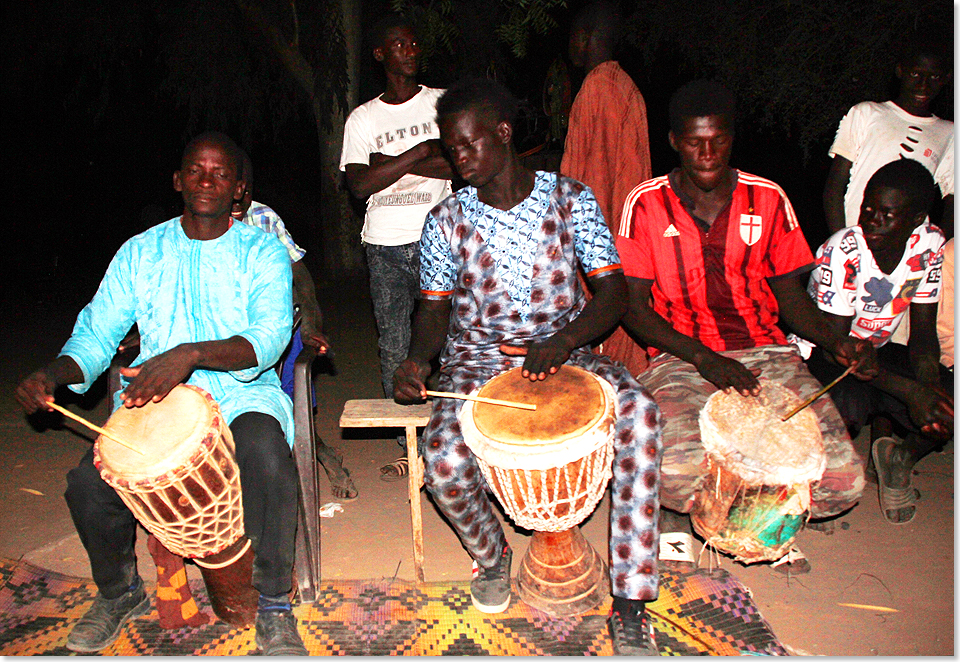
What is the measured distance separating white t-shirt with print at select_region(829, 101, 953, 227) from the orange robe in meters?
1.06

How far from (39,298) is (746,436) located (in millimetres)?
9526

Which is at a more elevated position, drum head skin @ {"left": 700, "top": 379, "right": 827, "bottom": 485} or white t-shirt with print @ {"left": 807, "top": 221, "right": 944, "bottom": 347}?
white t-shirt with print @ {"left": 807, "top": 221, "right": 944, "bottom": 347}

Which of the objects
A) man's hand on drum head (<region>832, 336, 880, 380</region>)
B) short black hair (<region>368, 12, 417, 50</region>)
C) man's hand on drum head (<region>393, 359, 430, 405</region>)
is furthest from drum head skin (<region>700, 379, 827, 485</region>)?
short black hair (<region>368, 12, 417, 50</region>)

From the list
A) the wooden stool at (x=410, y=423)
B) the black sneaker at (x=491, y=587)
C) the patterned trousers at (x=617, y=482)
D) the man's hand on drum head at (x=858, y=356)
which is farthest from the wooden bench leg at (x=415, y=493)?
the man's hand on drum head at (x=858, y=356)

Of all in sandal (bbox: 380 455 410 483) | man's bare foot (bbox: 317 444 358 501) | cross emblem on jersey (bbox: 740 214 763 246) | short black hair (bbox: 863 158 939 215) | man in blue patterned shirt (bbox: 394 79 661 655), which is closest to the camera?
man in blue patterned shirt (bbox: 394 79 661 655)

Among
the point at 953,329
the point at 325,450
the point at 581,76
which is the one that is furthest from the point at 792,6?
the point at 325,450

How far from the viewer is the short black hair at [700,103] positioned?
286cm

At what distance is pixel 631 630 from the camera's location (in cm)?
249

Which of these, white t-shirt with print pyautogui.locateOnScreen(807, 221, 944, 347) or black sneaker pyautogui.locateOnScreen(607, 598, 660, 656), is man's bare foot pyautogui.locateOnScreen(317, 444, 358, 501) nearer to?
black sneaker pyautogui.locateOnScreen(607, 598, 660, 656)

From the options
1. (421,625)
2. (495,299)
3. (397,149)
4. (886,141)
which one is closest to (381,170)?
(397,149)

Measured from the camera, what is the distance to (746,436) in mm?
2523

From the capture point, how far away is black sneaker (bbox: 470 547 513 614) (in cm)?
275

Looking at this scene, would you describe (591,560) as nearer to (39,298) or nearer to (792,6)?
(792,6)

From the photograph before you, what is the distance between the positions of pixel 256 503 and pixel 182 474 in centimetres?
32
